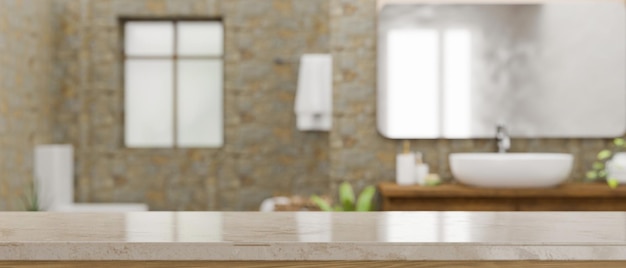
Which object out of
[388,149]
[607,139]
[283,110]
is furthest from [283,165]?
[607,139]

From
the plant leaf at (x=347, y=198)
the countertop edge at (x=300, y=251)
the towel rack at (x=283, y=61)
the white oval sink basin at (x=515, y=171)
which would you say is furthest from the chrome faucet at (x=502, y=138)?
the countertop edge at (x=300, y=251)

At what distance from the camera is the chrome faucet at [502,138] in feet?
11.2

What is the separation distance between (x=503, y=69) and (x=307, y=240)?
2.66 m

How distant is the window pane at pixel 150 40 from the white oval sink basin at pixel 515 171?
2.61 meters

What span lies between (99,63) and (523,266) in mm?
4026

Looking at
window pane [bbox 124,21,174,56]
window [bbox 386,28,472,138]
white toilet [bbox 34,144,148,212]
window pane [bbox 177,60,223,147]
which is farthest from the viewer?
window pane [bbox 177,60,223,147]

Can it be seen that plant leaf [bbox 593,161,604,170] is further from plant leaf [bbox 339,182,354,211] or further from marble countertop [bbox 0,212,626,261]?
marble countertop [bbox 0,212,626,261]

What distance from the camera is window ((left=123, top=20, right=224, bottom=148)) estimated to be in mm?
4875

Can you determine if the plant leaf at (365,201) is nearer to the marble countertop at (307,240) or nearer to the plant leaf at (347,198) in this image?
the plant leaf at (347,198)

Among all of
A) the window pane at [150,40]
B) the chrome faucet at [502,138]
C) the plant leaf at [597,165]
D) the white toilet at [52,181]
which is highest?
the window pane at [150,40]

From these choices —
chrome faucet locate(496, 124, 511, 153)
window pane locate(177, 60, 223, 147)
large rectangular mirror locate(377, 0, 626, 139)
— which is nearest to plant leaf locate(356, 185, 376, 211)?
large rectangular mirror locate(377, 0, 626, 139)

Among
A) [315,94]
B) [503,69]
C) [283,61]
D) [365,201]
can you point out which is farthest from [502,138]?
[283,61]

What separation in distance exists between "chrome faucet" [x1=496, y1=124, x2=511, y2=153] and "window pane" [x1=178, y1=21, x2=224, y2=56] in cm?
224

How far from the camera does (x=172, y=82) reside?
4961mm
